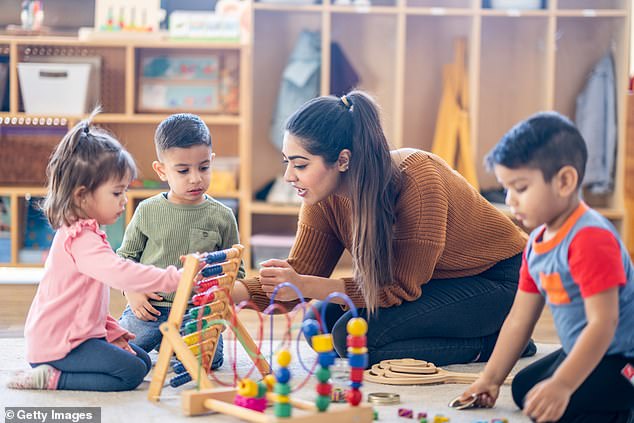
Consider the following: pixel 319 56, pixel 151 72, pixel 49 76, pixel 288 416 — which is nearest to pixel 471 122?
pixel 319 56

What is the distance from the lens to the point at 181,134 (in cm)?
213

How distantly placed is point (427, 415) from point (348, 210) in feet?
1.99

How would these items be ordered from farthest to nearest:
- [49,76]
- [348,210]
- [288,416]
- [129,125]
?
[129,125] → [49,76] → [348,210] → [288,416]

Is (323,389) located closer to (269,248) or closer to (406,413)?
(406,413)

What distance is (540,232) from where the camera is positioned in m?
1.64

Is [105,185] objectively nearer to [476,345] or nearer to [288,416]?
[288,416]

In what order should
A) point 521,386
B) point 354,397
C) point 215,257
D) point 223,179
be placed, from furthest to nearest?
point 223,179 → point 215,257 → point 521,386 → point 354,397

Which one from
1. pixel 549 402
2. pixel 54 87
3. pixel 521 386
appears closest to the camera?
pixel 549 402

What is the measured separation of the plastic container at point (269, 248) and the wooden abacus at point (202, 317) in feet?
5.99

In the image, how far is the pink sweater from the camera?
1.82 metres

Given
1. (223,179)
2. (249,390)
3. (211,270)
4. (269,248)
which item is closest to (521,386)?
(249,390)

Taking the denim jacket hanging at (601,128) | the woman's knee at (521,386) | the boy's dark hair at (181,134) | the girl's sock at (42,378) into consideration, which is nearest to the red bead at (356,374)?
the woman's knee at (521,386)

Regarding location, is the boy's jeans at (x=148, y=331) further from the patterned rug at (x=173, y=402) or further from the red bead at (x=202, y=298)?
the red bead at (x=202, y=298)

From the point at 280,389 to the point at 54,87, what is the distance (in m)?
2.65
